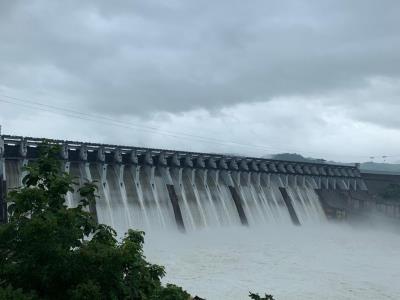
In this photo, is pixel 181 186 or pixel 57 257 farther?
pixel 181 186

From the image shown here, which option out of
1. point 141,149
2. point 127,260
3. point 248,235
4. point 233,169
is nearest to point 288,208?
point 233,169

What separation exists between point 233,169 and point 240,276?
2537cm

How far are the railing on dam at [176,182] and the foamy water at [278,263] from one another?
2.96m

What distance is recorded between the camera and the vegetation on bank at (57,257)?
24.1 feet

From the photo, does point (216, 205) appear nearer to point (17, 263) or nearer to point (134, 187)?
point (134, 187)

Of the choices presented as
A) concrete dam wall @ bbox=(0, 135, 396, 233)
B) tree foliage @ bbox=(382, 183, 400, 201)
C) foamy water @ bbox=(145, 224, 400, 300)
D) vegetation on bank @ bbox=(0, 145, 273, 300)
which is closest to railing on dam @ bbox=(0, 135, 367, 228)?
concrete dam wall @ bbox=(0, 135, 396, 233)

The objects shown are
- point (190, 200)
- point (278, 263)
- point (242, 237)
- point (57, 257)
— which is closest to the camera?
point (57, 257)

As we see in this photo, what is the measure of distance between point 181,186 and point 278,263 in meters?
16.2

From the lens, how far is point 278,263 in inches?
1326

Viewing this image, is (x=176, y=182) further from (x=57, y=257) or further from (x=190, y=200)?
(x=57, y=257)

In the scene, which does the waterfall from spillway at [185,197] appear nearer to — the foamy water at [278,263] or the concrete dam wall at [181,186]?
the concrete dam wall at [181,186]

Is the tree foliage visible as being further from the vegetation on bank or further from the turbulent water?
the vegetation on bank

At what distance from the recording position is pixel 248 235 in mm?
44562

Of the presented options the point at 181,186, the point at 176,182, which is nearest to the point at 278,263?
the point at 181,186
